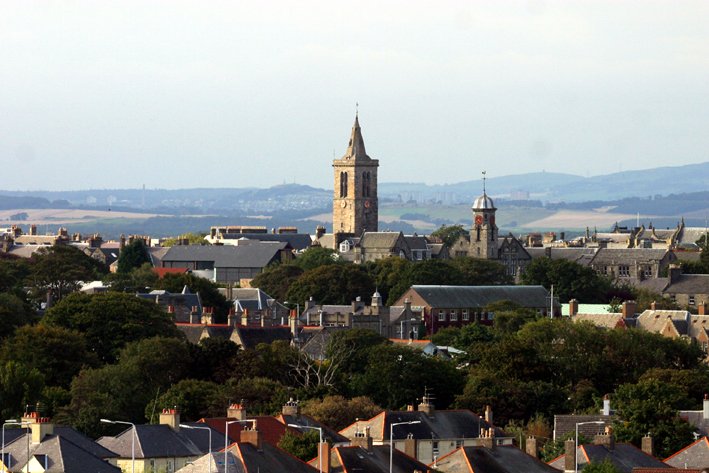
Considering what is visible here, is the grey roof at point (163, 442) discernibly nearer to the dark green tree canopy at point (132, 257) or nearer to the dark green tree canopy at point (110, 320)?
the dark green tree canopy at point (110, 320)

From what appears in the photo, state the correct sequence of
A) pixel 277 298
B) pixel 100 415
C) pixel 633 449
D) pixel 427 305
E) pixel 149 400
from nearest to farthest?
pixel 633 449 → pixel 100 415 → pixel 149 400 → pixel 427 305 → pixel 277 298

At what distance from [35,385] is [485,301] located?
239ft

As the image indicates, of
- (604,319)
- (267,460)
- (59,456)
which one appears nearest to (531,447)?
(267,460)

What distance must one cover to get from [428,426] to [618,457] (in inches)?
443

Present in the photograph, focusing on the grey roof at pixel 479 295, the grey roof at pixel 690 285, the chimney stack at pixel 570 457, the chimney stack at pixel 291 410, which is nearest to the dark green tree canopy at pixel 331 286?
the grey roof at pixel 479 295

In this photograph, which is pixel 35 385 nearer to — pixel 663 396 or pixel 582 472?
pixel 663 396

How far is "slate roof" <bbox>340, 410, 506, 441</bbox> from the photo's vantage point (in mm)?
74625

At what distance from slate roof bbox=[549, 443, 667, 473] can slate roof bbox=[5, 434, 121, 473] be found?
13376 millimetres

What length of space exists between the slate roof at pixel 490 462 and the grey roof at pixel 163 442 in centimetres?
703

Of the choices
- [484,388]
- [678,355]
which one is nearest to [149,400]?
[484,388]

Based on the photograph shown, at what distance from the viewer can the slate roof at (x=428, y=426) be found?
74625mm

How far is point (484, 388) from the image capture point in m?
90.2

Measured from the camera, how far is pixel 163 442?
66938 millimetres

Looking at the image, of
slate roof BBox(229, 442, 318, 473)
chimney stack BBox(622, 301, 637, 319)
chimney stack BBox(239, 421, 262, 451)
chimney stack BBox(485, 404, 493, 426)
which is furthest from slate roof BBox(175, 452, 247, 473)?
chimney stack BBox(622, 301, 637, 319)
